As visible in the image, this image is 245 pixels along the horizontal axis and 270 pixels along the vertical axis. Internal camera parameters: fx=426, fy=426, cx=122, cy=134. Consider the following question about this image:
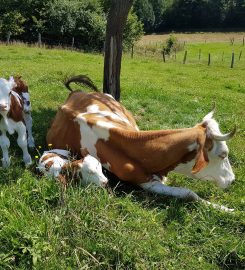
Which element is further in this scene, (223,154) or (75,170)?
(223,154)

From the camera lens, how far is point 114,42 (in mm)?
8992

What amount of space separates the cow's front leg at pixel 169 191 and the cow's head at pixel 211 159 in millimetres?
316

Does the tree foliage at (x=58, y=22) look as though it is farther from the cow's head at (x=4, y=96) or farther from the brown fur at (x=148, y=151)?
the brown fur at (x=148, y=151)

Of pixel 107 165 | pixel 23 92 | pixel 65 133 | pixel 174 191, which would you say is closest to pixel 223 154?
pixel 174 191

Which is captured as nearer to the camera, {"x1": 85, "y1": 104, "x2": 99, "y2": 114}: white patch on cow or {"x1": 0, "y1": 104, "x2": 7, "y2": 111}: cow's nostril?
{"x1": 0, "y1": 104, "x2": 7, "y2": 111}: cow's nostril

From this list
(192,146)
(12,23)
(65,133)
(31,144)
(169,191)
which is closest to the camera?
(192,146)

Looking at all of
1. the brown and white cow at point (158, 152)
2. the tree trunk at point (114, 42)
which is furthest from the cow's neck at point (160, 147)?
the tree trunk at point (114, 42)

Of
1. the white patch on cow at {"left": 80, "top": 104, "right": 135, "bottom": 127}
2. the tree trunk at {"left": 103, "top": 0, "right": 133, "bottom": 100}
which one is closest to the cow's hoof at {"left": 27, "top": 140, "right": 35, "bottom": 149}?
the white patch on cow at {"left": 80, "top": 104, "right": 135, "bottom": 127}

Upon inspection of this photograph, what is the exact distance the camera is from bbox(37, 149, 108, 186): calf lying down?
5566mm

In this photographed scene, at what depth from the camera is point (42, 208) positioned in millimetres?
5035

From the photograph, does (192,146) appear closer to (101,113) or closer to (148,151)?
(148,151)

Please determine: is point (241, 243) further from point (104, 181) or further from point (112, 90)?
point (112, 90)

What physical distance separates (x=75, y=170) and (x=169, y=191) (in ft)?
4.27

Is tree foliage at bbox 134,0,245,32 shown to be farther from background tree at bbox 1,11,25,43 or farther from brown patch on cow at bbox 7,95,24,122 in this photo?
brown patch on cow at bbox 7,95,24,122
